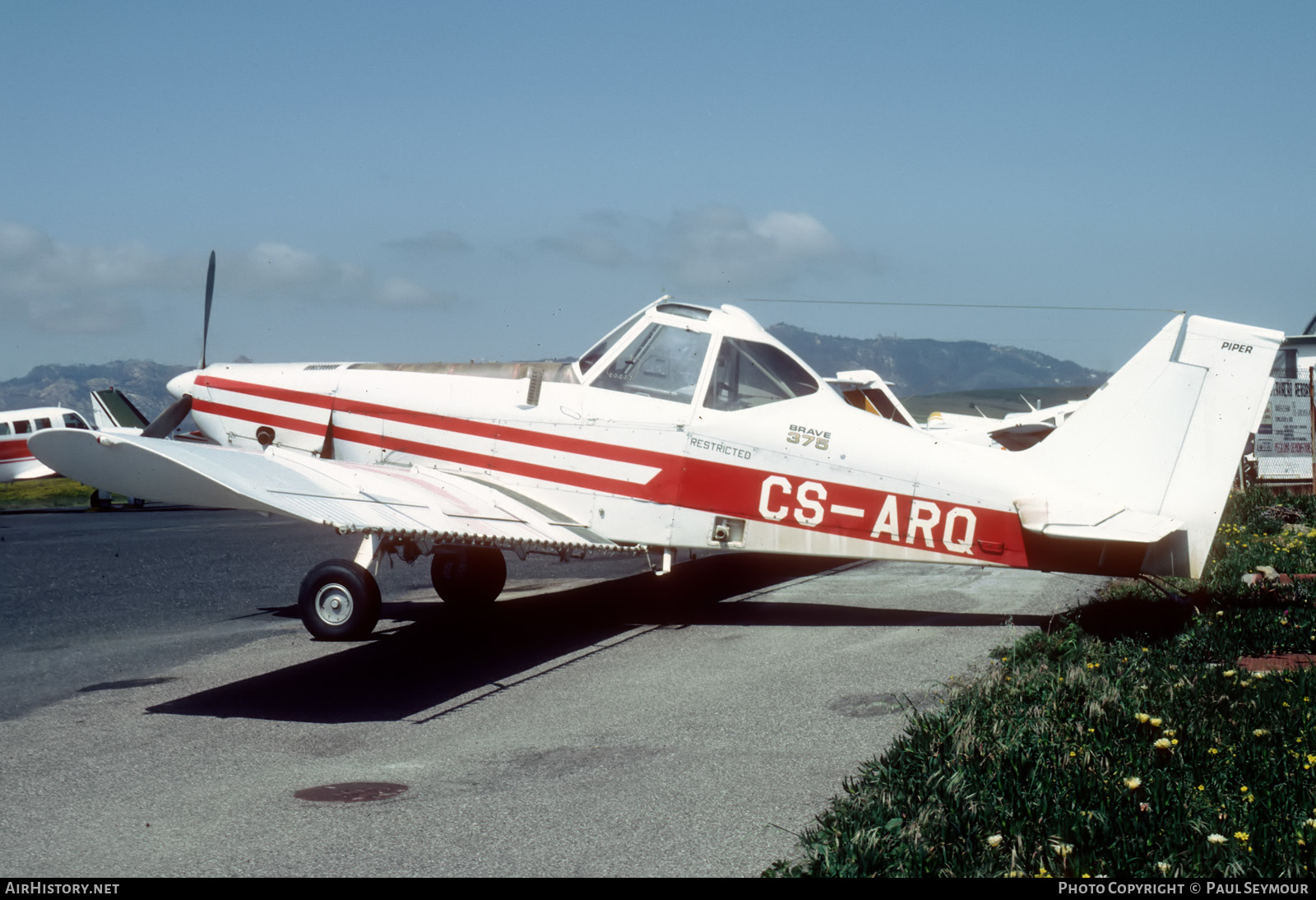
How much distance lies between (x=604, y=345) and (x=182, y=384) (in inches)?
186

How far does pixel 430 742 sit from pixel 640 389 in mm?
4176

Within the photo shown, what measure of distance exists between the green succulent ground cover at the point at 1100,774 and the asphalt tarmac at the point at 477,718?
0.43m

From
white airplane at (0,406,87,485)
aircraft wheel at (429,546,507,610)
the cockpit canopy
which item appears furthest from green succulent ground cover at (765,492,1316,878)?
white airplane at (0,406,87,485)

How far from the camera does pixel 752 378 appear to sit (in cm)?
898

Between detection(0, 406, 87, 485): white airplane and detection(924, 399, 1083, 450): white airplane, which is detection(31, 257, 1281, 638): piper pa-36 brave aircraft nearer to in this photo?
detection(924, 399, 1083, 450): white airplane

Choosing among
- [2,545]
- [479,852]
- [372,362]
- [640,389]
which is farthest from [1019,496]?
[2,545]

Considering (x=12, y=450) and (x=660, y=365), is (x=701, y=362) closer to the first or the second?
(x=660, y=365)

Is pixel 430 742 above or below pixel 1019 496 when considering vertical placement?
below

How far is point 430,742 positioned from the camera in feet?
18.8

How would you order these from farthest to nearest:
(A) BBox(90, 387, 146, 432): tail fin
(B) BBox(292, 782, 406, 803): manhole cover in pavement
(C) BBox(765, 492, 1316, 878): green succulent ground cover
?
(A) BBox(90, 387, 146, 432): tail fin → (B) BBox(292, 782, 406, 803): manhole cover in pavement → (C) BBox(765, 492, 1316, 878): green succulent ground cover

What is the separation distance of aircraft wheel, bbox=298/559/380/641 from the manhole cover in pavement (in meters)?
2.88

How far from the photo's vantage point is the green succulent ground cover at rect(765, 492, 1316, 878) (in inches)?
137

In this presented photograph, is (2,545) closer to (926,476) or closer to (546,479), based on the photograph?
(546,479)

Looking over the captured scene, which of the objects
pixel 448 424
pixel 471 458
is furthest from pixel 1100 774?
pixel 448 424
